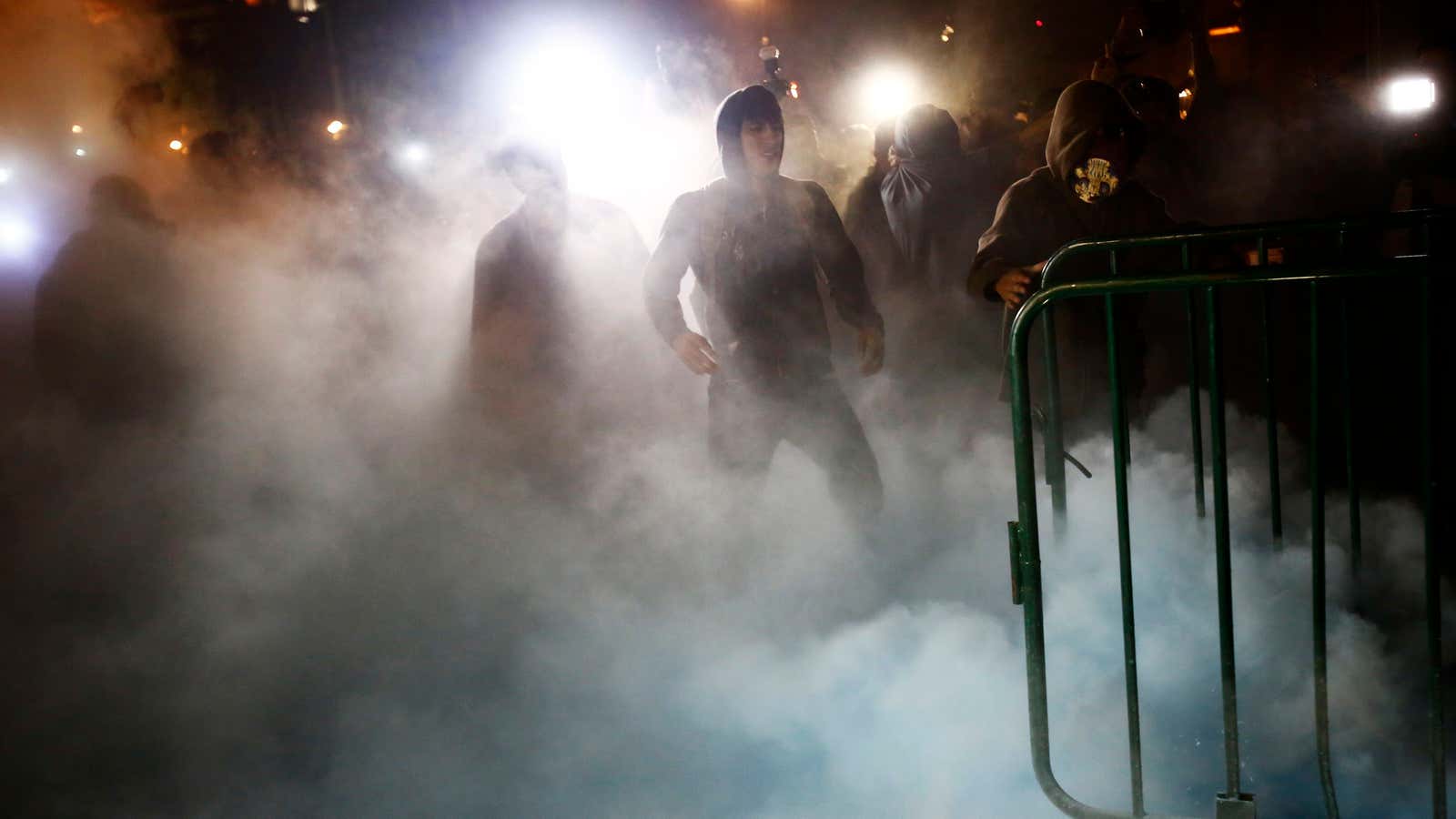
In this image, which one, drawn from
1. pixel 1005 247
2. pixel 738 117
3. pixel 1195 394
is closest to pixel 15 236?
pixel 738 117

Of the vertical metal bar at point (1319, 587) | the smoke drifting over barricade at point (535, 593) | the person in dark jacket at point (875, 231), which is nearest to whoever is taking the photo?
the vertical metal bar at point (1319, 587)

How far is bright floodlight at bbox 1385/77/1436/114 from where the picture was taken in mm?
5461

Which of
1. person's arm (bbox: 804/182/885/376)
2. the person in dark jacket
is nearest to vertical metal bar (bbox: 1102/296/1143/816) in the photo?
person's arm (bbox: 804/182/885/376)

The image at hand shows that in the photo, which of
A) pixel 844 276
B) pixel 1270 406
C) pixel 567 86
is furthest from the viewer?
pixel 567 86

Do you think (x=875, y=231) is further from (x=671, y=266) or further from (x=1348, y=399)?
(x=1348, y=399)

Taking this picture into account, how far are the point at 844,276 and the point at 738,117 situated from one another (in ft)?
2.53

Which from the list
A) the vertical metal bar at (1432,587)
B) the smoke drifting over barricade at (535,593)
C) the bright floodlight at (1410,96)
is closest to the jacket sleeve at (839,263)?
the smoke drifting over barricade at (535,593)

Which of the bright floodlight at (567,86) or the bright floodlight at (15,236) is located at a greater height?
the bright floodlight at (567,86)

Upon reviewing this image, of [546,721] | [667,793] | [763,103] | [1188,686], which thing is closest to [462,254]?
[763,103]

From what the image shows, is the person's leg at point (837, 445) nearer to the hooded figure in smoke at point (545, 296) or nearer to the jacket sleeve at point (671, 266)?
the jacket sleeve at point (671, 266)

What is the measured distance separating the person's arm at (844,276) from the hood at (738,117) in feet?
1.06

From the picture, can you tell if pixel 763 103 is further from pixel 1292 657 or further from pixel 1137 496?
pixel 1292 657

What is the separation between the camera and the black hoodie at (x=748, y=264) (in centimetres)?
407

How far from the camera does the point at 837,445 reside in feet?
13.4
